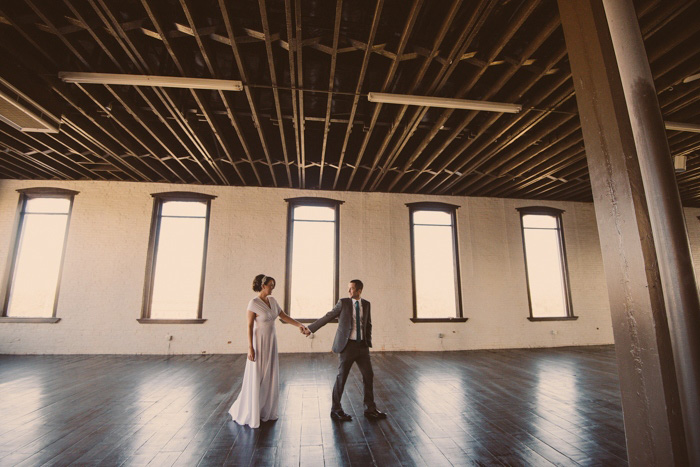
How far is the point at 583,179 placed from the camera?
6859 mm

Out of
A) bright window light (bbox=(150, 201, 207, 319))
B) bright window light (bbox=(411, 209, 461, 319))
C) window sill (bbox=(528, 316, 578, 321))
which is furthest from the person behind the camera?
window sill (bbox=(528, 316, 578, 321))

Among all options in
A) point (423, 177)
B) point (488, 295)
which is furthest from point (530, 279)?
point (423, 177)

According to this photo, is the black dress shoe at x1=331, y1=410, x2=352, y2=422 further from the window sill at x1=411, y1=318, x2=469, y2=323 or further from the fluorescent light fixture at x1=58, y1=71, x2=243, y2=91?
the window sill at x1=411, y1=318, x2=469, y2=323

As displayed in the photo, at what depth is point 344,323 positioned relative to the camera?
10.8ft

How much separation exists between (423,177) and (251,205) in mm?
4003

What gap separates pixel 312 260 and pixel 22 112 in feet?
16.6

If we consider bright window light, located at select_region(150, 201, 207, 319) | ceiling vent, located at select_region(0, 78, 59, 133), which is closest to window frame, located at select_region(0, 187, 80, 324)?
bright window light, located at select_region(150, 201, 207, 319)

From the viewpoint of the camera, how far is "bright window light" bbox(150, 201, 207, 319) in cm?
673

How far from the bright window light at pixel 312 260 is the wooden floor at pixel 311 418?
1690 millimetres

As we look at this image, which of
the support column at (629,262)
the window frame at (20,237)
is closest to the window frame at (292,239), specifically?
the window frame at (20,237)

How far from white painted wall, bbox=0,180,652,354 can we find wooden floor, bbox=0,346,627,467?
1.17 meters

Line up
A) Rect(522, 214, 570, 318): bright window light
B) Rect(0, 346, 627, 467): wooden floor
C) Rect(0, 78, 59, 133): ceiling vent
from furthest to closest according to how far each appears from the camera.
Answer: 1. Rect(522, 214, 570, 318): bright window light
2. Rect(0, 78, 59, 133): ceiling vent
3. Rect(0, 346, 627, 467): wooden floor

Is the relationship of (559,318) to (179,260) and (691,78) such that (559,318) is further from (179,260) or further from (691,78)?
(179,260)

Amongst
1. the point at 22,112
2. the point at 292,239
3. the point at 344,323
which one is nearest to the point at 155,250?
the point at 292,239
